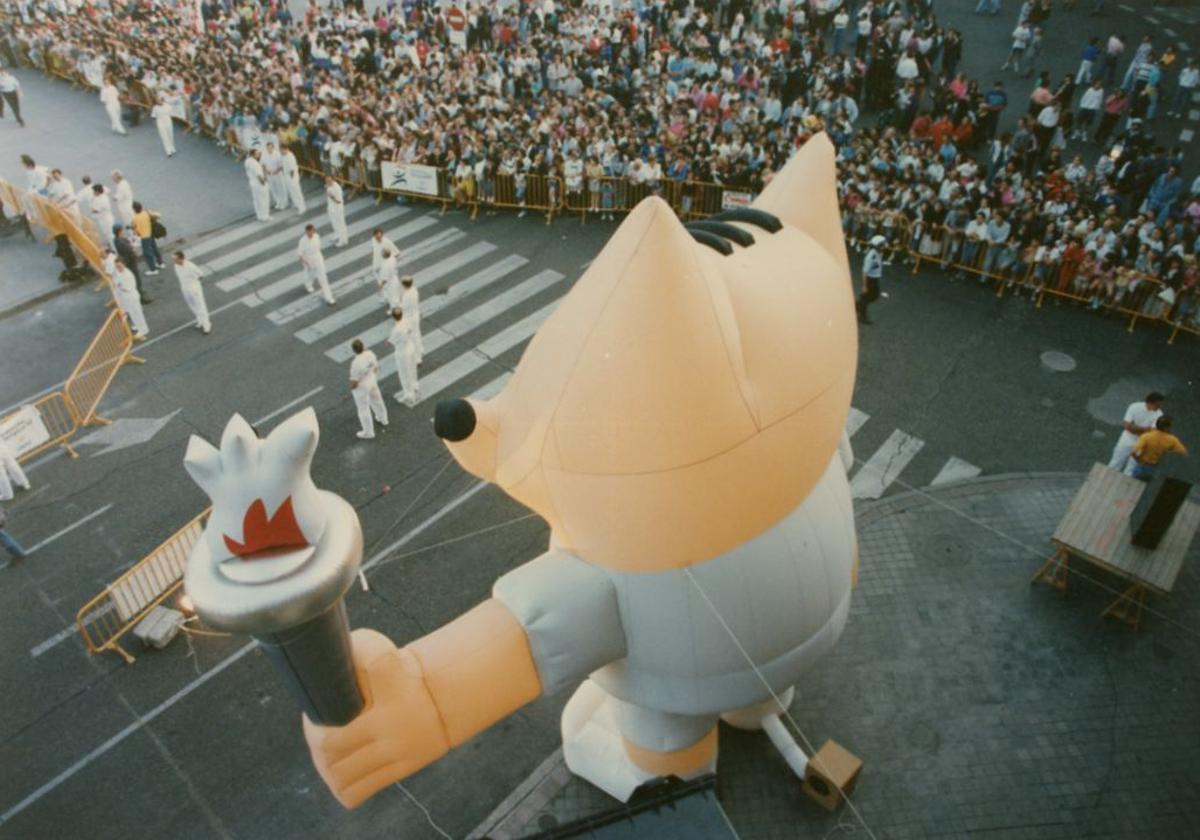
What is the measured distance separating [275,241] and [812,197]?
46.2 feet

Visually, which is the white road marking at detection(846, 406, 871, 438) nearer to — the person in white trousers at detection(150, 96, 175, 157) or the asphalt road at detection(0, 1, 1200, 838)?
the asphalt road at detection(0, 1, 1200, 838)

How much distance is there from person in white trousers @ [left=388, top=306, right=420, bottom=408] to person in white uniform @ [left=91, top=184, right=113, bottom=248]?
7568 mm

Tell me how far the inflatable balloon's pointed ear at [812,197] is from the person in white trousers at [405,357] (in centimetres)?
674

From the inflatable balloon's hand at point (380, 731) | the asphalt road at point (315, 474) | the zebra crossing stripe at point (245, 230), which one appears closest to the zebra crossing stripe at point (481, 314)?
the asphalt road at point (315, 474)

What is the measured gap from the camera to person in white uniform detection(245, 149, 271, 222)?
18.0m

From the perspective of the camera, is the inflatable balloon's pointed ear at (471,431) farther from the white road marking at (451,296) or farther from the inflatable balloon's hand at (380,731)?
the white road marking at (451,296)

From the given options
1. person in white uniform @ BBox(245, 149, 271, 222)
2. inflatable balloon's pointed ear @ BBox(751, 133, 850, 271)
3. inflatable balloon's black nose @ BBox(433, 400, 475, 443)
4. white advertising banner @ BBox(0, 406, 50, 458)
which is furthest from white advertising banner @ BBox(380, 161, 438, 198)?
inflatable balloon's black nose @ BBox(433, 400, 475, 443)

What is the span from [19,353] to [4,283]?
326 cm

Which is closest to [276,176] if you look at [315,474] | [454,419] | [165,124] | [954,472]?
[165,124]

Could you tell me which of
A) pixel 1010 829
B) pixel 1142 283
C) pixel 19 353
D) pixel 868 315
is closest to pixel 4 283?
pixel 19 353

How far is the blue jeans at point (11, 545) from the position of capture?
10.8 meters

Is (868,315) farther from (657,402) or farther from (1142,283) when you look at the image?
(657,402)

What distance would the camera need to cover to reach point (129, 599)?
986 centimetres

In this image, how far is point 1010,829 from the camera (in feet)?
25.8
